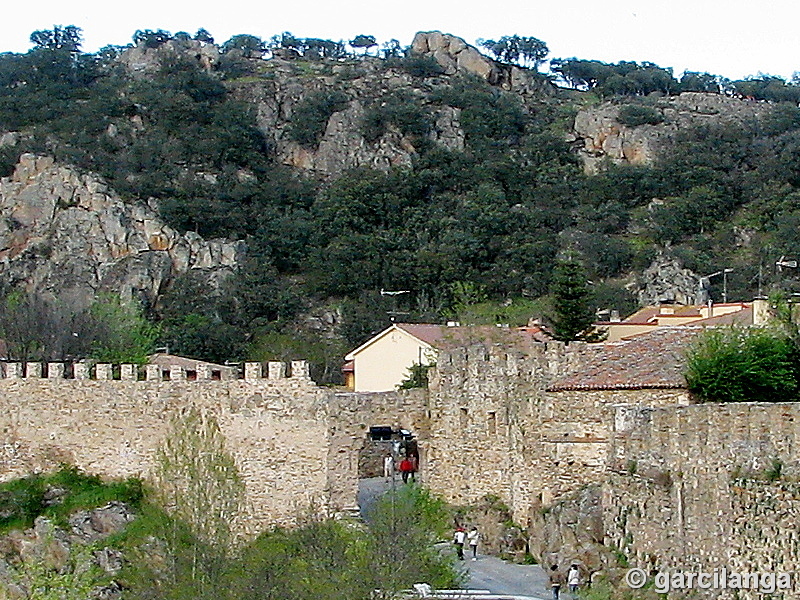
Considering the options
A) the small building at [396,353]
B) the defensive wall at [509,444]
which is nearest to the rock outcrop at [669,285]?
the small building at [396,353]

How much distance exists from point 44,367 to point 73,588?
12624 millimetres

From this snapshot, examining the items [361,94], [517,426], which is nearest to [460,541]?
[517,426]

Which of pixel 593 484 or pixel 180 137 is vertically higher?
pixel 180 137

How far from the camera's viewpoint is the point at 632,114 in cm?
12700

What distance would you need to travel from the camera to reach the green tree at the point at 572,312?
1892 inches

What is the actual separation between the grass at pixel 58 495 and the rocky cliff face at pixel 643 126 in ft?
284

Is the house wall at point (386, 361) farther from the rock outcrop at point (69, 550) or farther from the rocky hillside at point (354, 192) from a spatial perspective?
the rock outcrop at point (69, 550)

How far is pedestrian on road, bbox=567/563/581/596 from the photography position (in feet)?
86.0

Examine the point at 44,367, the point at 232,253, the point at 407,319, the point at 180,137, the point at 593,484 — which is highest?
the point at 180,137

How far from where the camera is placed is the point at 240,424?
34156 millimetres

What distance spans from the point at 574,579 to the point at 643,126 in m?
102

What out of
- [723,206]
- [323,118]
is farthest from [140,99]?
[723,206]

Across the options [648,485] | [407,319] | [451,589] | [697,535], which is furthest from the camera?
[407,319]

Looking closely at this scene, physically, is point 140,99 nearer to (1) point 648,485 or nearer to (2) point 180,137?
(2) point 180,137
